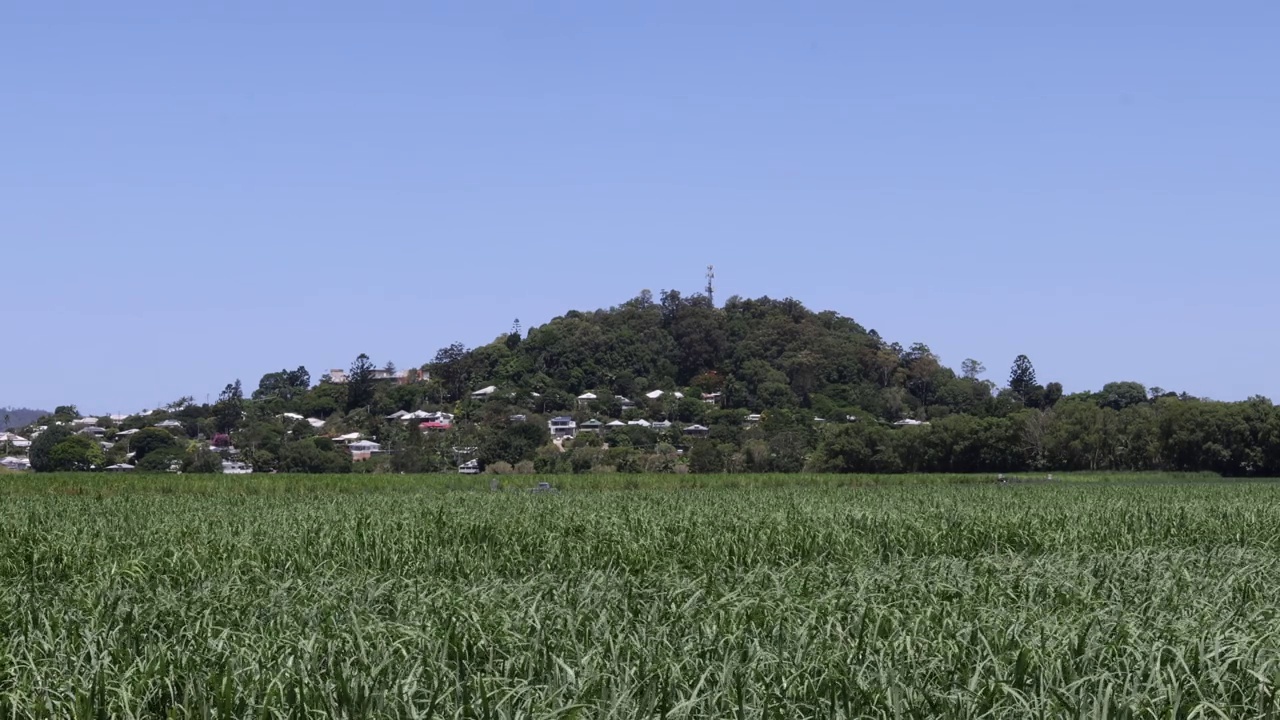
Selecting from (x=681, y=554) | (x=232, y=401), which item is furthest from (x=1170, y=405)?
(x=232, y=401)

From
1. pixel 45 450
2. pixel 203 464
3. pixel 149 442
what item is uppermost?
pixel 149 442

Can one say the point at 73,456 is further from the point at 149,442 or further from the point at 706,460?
the point at 706,460

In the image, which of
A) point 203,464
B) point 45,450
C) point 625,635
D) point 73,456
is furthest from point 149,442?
point 625,635

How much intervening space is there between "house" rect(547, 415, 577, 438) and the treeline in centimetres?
272

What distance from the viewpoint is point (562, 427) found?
494ft

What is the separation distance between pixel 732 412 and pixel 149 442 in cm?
6381

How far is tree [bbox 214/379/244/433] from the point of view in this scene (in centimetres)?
17775

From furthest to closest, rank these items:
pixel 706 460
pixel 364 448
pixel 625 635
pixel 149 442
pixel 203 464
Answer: pixel 364 448 → pixel 149 442 → pixel 203 464 → pixel 706 460 → pixel 625 635

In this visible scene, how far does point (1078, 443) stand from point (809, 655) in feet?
306

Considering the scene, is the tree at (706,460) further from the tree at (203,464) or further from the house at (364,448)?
the house at (364,448)

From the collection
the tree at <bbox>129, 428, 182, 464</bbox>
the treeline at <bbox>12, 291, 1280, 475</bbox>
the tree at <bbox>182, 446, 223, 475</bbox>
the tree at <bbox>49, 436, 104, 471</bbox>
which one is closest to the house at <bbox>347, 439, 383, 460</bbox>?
the treeline at <bbox>12, 291, 1280, 475</bbox>

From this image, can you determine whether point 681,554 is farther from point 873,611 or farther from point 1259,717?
point 1259,717

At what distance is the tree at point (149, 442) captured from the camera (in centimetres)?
13400

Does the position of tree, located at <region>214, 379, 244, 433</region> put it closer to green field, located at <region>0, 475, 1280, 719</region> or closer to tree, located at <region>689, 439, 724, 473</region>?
tree, located at <region>689, 439, 724, 473</region>
